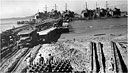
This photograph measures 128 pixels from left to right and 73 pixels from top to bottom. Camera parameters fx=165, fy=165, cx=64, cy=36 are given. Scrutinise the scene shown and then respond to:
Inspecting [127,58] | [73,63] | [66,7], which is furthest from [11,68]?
[66,7]

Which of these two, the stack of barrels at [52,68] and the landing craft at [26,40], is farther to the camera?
the landing craft at [26,40]

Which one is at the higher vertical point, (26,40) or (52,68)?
(26,40)

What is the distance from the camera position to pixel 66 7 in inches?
3531

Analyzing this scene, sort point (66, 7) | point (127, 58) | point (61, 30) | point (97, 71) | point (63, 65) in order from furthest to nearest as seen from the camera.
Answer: point (66, 7), point (61, 30), point (127, 58), point (97, 71), point (63, 65)

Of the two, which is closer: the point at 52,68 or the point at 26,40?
the point at 52,68

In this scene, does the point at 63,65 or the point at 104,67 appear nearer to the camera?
the point at 63,65

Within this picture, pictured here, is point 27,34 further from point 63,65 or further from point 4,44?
point 63,65

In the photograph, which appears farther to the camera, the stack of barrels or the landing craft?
the landing craft

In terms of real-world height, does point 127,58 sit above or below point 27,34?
below

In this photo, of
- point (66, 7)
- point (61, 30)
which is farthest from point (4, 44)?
point (66, 7)

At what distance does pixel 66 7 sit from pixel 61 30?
55.6 m

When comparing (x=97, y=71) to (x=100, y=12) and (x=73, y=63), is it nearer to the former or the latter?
(x=73, y=63)

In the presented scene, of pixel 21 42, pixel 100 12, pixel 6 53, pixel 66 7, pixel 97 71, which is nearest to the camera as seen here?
pixel 97 71

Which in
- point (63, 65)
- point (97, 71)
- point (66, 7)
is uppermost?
point (66, 7)
